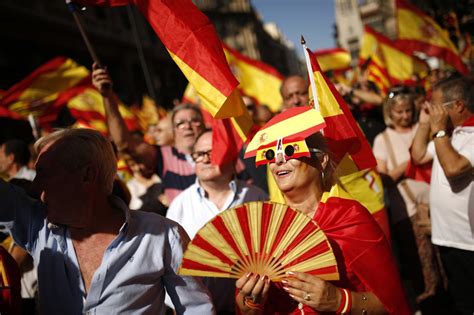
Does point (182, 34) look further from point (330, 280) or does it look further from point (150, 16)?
point (330, 280)

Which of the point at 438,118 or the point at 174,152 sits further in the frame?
the point at 174,152

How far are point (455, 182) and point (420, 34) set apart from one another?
5.34m

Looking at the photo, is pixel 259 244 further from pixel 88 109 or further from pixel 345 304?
pixel 88 109

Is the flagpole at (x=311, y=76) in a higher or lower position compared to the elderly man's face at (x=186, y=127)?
higher

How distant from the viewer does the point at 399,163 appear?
411cm

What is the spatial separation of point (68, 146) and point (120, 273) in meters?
0.64

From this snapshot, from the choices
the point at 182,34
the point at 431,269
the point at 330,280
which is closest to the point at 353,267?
the point at 330,280

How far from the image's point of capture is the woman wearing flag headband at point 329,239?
182 cm

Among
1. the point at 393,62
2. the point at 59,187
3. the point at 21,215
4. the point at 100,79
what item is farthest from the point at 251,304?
the point at 393,62

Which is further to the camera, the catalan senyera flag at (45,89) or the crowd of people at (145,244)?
the catalan senyera flag at (45,89)

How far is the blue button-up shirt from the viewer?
74.9 inches

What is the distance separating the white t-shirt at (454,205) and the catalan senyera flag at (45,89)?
4.88m

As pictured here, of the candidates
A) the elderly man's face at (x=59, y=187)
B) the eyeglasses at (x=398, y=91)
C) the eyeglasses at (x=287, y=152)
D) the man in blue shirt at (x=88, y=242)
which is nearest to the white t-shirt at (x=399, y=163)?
the eyeglasses at (x=398, y=91)

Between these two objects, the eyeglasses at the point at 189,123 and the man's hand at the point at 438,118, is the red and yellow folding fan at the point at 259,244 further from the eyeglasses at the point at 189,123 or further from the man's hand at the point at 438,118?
the eyeglasses at the point at 189,123
